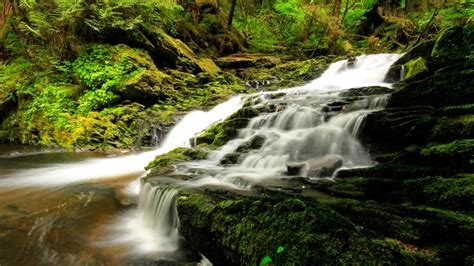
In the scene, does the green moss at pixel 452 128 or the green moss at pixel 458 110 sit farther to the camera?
the green moss at pixel 458 110

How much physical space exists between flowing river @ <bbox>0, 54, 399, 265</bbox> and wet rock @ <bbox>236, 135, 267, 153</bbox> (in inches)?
1.1

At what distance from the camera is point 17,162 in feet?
24.8

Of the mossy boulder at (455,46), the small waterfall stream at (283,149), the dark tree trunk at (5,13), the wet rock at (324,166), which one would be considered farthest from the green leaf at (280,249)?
the dark tree trunk at (5,13)

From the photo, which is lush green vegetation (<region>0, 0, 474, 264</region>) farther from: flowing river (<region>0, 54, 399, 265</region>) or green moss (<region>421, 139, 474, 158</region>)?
flowing river (<region>0, 54, 399, 265</region>)

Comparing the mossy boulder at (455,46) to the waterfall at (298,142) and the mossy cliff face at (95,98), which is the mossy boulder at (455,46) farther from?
the mossy cliff face at (95,98)

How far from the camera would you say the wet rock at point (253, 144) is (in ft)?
21.0

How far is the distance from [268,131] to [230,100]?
536 centimetres

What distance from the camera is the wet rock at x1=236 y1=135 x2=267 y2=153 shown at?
640cm

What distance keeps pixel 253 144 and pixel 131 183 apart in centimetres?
291

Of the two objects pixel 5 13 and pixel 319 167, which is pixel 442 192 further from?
pixel 5 13

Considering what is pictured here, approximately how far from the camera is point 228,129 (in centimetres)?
755

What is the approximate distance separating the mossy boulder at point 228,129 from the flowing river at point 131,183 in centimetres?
24

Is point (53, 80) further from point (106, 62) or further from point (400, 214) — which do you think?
point (400, 214)

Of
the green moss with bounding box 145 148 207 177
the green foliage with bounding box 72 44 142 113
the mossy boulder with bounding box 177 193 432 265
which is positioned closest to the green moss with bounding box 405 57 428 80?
the green moss with bounding box 145 148 207 177
